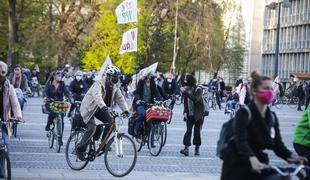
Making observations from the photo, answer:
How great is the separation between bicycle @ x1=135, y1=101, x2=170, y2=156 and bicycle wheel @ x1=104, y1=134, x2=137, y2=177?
3815 millimetres

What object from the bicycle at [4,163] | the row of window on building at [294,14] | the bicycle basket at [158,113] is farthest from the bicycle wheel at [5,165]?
the row of window on building at [294,14]

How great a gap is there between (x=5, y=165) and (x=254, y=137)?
4.54 m

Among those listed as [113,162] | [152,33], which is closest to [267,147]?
[113,162]

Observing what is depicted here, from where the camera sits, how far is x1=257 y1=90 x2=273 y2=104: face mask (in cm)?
707

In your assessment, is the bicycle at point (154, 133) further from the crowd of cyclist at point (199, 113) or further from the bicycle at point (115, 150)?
the bicycle at point (115, 150)

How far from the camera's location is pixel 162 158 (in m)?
16.4

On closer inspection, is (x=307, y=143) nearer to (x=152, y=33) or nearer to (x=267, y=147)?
(x=267, y=147)

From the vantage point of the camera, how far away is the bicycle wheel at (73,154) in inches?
540

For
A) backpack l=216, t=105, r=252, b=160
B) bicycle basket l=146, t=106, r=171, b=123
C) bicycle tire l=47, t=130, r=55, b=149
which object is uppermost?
backpack l=216, t=105, r=252, b=160

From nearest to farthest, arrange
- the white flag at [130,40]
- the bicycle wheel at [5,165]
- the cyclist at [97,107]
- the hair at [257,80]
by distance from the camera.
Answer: the hair at [257,80] → the bicycle wheel at [5,165] → the cyclist at [97,107] → the white flag at [130,40]

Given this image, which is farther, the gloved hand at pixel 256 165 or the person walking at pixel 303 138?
the person walking at pixel 303 138

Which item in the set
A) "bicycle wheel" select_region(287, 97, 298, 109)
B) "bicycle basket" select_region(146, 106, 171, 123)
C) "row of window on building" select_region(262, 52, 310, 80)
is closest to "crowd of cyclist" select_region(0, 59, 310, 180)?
"bicycle basket" select_region(146, 106, 171, 123)

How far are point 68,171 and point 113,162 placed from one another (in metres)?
0.96

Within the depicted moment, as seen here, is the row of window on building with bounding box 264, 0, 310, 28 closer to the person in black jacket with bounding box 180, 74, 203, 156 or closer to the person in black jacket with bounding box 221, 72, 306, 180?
the person in black jacket with bounding box 180, 74, 203, 156
